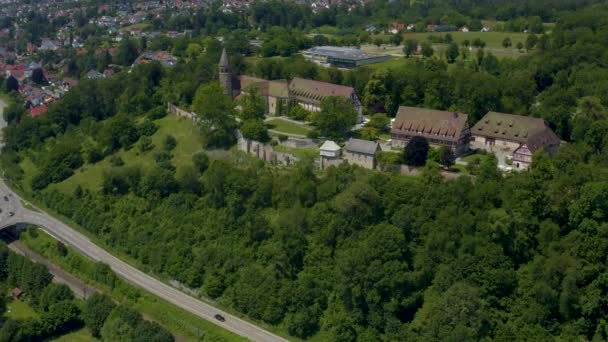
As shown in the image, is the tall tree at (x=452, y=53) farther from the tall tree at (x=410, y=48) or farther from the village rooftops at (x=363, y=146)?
the village rooftops at (x=363, y=146)

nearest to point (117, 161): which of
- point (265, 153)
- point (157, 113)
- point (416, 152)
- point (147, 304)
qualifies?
point (157, 113)

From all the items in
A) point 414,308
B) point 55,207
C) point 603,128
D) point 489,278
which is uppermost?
point 603,128

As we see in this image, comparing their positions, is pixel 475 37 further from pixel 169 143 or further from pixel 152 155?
pixel 152 155

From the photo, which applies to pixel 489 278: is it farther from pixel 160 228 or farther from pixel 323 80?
pixel 323 80

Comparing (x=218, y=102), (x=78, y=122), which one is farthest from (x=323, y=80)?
(x=78, y=122)

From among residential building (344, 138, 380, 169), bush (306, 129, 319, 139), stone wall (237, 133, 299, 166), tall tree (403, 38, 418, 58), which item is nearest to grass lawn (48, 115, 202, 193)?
stone wall (237, 133, 299, 166)

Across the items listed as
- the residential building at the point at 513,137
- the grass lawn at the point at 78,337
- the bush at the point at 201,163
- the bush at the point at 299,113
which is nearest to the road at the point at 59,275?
the grass lawn at the point at 78,337
